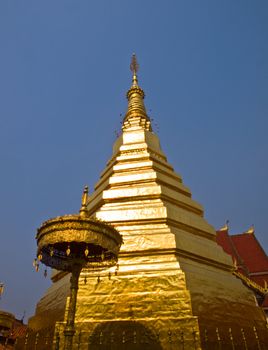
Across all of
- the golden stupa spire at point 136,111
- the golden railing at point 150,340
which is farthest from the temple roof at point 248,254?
the golden railing at point 150,340

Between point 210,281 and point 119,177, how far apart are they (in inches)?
185

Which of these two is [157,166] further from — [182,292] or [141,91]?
[141,91]

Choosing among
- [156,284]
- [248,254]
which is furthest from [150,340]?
[248,254]

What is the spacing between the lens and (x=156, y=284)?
318 inches

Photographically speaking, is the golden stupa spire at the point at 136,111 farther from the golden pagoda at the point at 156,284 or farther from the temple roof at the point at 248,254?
the temple roof at the point at 248,254

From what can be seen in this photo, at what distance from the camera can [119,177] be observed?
11.9 metres

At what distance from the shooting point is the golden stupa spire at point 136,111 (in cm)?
1658

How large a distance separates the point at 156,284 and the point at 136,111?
35.4 feet

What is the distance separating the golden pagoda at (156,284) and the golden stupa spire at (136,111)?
477cm

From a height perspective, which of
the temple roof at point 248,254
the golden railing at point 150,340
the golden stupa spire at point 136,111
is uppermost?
the golden stupa spire at point 136,111

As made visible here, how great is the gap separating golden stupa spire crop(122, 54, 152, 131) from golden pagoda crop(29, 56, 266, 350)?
188 inches

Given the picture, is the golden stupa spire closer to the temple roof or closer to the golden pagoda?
the golden pagoda

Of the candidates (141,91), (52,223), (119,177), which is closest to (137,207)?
(119,177)

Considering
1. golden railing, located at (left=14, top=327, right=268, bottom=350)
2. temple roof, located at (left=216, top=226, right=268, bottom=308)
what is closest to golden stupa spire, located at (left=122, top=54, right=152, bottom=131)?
temple roof, located at (left=216, top=226, right=268, bottom=308)
